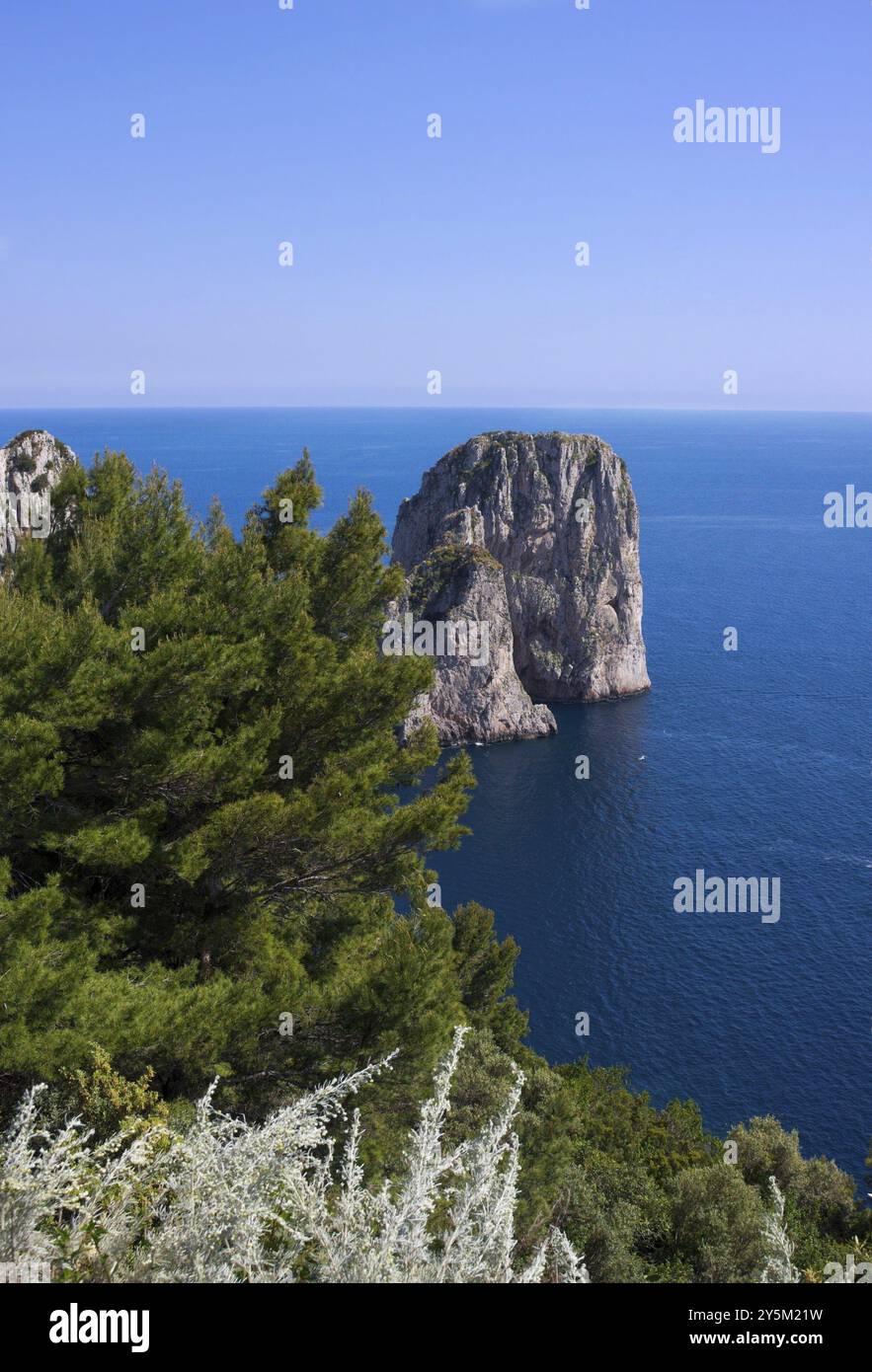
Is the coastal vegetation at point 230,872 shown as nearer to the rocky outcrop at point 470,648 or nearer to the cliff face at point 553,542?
the rocky outcrop at point 470,648

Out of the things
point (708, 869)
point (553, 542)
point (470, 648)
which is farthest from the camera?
point (553, 542)

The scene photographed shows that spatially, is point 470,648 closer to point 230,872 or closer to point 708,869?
point 708,869

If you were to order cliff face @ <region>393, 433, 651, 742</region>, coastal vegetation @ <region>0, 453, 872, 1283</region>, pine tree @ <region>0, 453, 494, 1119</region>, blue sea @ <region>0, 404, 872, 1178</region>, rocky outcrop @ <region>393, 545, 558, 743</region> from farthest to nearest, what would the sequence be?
cliff face @ <region>393, 433, 651, 742</region>
rocky outcrop @ <region>393, 545, 558, 743</region>
blue sea @ <region>0, 404, 872, 1178</region>
pine tree @ <region>0, 453, 494, 1119</region>
coastal vegetation @ <region>0, 453, 872, 1283</region>

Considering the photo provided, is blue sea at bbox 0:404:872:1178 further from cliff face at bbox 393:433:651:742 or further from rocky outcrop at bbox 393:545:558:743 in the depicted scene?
cliff face at bbox 393:433:651:742

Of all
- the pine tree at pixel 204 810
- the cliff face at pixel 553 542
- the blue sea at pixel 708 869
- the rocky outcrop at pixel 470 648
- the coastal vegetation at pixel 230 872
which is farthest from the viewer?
the cliff face at pixel 553 542

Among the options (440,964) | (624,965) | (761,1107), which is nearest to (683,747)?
(624,965)

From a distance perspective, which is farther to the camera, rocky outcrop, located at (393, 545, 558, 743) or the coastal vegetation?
rocky outcrop, located at (393, 545, 558, 743)

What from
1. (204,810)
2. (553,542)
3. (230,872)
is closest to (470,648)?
(553,542)

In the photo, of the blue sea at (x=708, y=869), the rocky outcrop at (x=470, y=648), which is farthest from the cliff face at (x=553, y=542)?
the rocky outcrop at (x=470, y=648)

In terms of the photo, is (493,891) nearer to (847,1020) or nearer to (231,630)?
(847,1020)

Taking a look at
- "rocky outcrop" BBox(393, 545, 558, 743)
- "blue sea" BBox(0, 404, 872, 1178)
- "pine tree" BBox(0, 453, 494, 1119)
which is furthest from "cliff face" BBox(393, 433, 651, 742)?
"pine tree" BBox(0, 453, 494, 1119)
